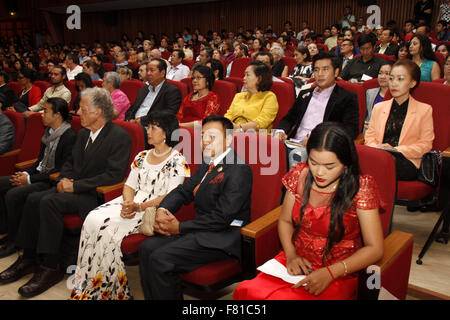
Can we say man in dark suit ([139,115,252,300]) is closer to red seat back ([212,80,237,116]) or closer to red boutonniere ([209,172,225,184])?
red boutonniere ([209,172,225,184])

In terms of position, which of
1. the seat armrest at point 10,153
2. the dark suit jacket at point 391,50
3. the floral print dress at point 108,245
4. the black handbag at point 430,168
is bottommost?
the floral print dress at point 108,245

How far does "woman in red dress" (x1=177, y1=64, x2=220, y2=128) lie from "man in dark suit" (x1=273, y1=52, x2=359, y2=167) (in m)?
0.69

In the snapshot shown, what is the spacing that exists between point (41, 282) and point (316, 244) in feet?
4.72

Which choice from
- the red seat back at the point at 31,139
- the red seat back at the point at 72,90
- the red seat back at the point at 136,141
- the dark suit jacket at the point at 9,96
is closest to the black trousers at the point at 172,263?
the red seat back at the point at 136,141

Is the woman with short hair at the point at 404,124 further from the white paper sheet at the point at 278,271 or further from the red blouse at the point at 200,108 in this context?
the red blouse at the point at 200,108

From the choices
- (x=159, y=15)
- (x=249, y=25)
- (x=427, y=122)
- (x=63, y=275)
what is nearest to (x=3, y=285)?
(x=63, y=275)

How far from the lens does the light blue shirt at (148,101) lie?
11.1 ft

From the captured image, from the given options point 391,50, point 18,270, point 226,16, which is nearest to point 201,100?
point 18,270

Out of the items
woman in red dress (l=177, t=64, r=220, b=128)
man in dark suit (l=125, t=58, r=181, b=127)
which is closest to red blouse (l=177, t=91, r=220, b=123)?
woman in red dress (l=177, t=64, r=220, b=128)

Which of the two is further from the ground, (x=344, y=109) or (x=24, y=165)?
(x=344, y=109)

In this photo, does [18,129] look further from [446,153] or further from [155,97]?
[446,153]

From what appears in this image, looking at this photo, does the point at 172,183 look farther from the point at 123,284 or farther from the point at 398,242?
the point at 398,242

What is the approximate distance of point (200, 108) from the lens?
311 centimetres

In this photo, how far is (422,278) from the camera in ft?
6.26
